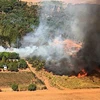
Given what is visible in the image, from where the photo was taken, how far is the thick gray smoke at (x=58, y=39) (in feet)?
102

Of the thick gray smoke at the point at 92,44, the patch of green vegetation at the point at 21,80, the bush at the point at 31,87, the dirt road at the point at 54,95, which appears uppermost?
the thick gray smoke at the point at 92,44

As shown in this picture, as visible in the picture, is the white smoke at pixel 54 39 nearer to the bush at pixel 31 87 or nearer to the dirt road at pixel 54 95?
the dirt road at pixel 54 95

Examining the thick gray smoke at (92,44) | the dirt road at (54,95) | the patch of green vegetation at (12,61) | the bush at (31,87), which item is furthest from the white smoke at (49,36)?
the bush at (31,87)

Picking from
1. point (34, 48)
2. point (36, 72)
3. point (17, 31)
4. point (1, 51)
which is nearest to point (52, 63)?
point (36, 72)

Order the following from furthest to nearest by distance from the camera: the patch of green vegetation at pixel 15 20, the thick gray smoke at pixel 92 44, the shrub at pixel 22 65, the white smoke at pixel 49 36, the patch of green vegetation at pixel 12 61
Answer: the patch of green vegetation at pixel 15 20, the white smoke at pixel 49 36, the shrub at pixel 22 65, the thick gray smoke at pixel 92 44, the patch of green vegetation at pixel 12 61

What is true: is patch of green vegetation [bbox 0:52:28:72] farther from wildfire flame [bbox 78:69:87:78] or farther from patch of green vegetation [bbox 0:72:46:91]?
wildfire flame [bbox 78:69:87:78]

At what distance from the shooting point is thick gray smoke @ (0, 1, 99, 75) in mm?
31031

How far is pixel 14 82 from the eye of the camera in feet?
90.6

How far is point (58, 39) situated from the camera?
1444 inches

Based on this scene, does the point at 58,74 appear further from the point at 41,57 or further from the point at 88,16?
the point at 88,16

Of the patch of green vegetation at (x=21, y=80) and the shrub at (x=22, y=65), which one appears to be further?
the shrub at (x=22, y=65)

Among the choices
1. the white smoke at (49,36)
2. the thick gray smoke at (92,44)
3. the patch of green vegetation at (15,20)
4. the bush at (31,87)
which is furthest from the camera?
the patch of green vegetation at (15,20)

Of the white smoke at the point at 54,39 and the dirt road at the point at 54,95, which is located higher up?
the white smoke at the point at 54,39

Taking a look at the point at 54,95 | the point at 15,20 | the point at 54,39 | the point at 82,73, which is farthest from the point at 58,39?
the point at 54,95
